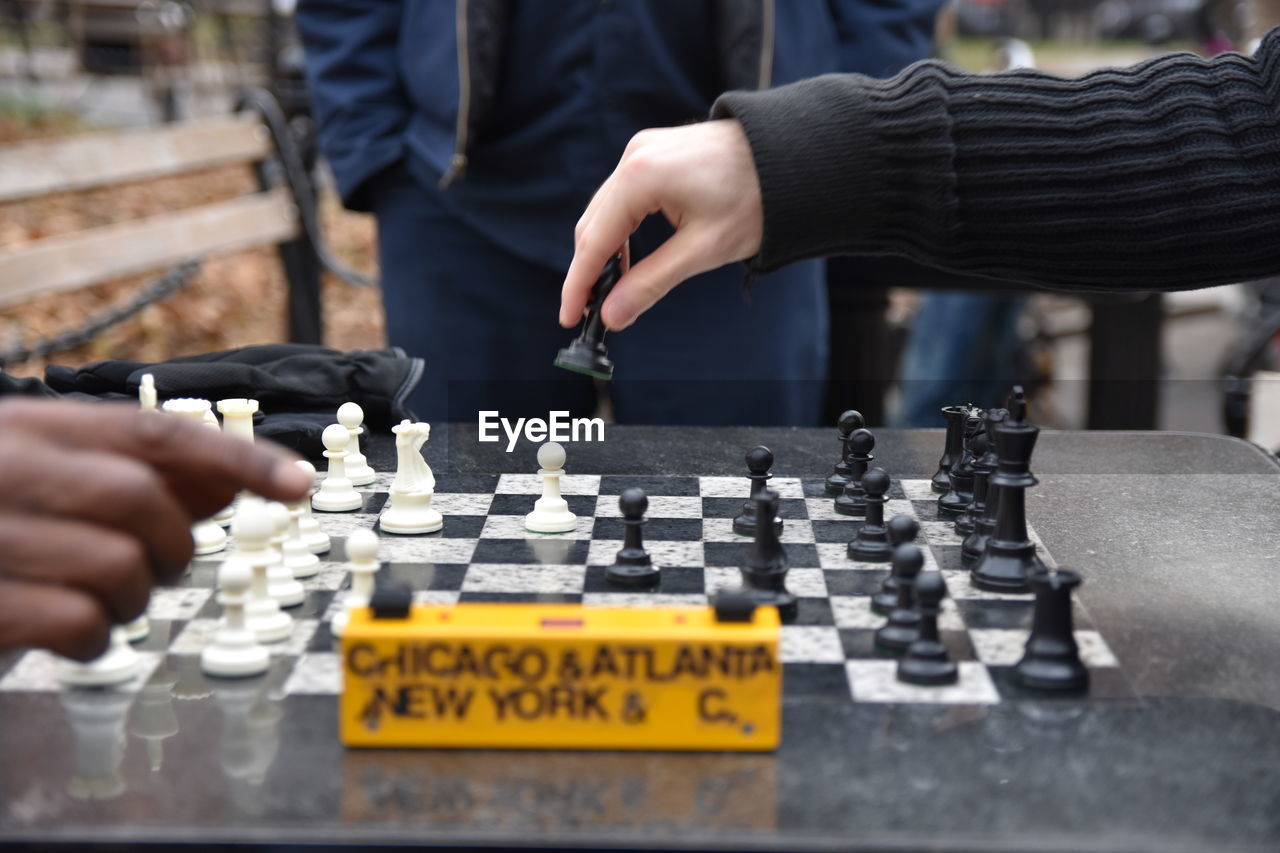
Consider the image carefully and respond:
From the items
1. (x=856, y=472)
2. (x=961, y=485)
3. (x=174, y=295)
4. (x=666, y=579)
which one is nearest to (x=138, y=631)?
(x=666, y=579)

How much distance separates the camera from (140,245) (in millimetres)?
4289

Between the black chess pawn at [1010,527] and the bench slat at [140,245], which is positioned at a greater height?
the bench slat at [140,245]

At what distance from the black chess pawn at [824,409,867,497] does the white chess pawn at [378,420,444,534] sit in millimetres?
485

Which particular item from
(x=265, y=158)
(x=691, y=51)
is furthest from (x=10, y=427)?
(x=265, y=158)

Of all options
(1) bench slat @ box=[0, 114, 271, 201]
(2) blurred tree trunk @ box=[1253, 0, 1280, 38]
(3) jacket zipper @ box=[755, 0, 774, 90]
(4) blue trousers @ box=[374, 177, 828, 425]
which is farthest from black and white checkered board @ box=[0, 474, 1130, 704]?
(1) bench slat @ box=[0, 114, 271, 201]

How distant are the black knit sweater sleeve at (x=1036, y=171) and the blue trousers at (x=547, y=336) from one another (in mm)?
952

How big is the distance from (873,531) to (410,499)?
51cm

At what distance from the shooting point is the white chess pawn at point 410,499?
155 cm

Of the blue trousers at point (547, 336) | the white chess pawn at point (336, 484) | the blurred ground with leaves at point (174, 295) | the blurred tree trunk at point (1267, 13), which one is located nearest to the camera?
the white chess pawn at point (336, 484)

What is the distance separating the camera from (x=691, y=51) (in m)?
2.52

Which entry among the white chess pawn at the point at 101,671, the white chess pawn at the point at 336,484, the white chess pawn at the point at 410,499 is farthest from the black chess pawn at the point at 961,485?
the white chess pawn at the point at 101,671

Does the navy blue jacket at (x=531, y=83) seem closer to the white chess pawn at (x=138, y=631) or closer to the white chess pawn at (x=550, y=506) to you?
the white chess pawn at (x=550, y=506)

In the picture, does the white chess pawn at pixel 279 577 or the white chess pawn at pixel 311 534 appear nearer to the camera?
the white chess pawn at pixel 279 577

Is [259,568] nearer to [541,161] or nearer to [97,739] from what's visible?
[97,739]
